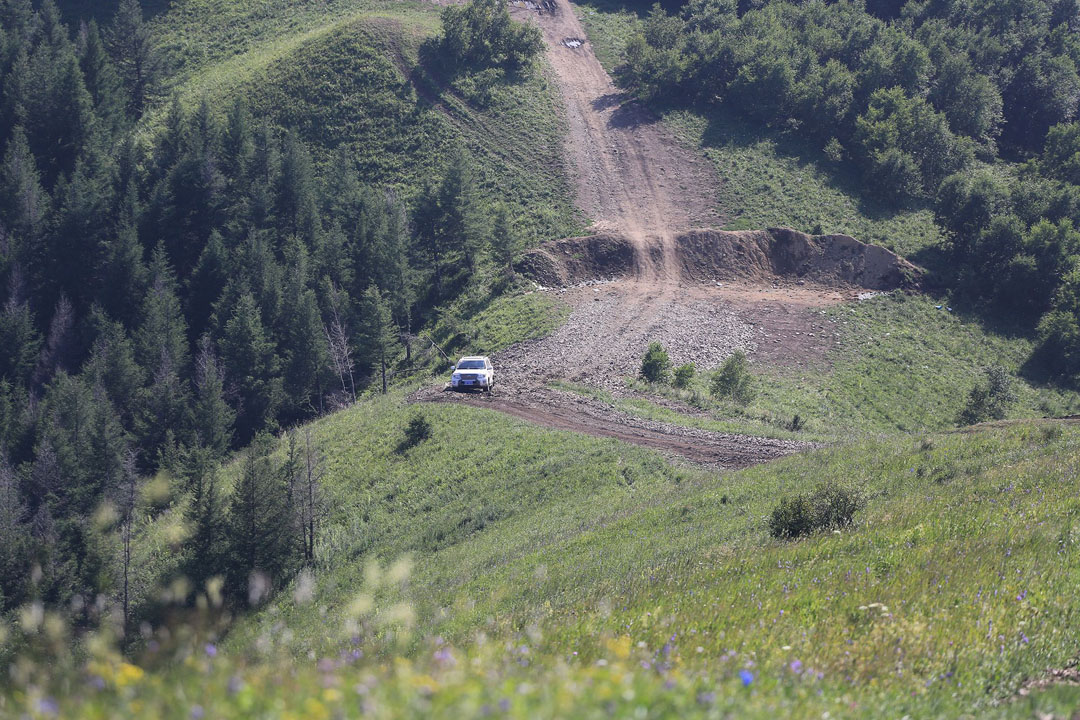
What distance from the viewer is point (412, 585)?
64.5 feet

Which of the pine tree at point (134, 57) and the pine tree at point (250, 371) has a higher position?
the pine tree at point (134, 57)

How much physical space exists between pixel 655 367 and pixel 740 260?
833 inches

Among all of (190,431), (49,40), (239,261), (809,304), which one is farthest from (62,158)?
(809,304)

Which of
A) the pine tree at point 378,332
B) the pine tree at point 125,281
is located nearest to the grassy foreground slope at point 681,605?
the pine tree at point 378,332

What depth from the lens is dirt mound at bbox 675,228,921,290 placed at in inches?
2185

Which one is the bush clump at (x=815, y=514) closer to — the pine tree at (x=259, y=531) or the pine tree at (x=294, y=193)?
the pine tree at (x=259, y=531)

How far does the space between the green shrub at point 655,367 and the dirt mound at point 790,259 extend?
17390mm

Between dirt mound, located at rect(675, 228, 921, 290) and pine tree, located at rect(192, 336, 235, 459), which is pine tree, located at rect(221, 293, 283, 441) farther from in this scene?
dirt mound, located at rect(675, 228, 921, 290)

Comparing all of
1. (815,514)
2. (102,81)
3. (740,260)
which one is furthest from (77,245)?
(815,514)

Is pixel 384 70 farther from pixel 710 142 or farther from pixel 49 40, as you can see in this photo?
pixel 49 40

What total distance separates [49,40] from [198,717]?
10035cm

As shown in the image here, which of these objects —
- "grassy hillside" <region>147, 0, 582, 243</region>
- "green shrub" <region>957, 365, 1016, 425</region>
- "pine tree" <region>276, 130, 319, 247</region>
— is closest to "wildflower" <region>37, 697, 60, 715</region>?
"green shrub" <region>957, 365, 1016, 425</region>

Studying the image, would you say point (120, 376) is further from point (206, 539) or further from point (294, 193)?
point (206, 539)

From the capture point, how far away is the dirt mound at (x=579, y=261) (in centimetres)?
5559
